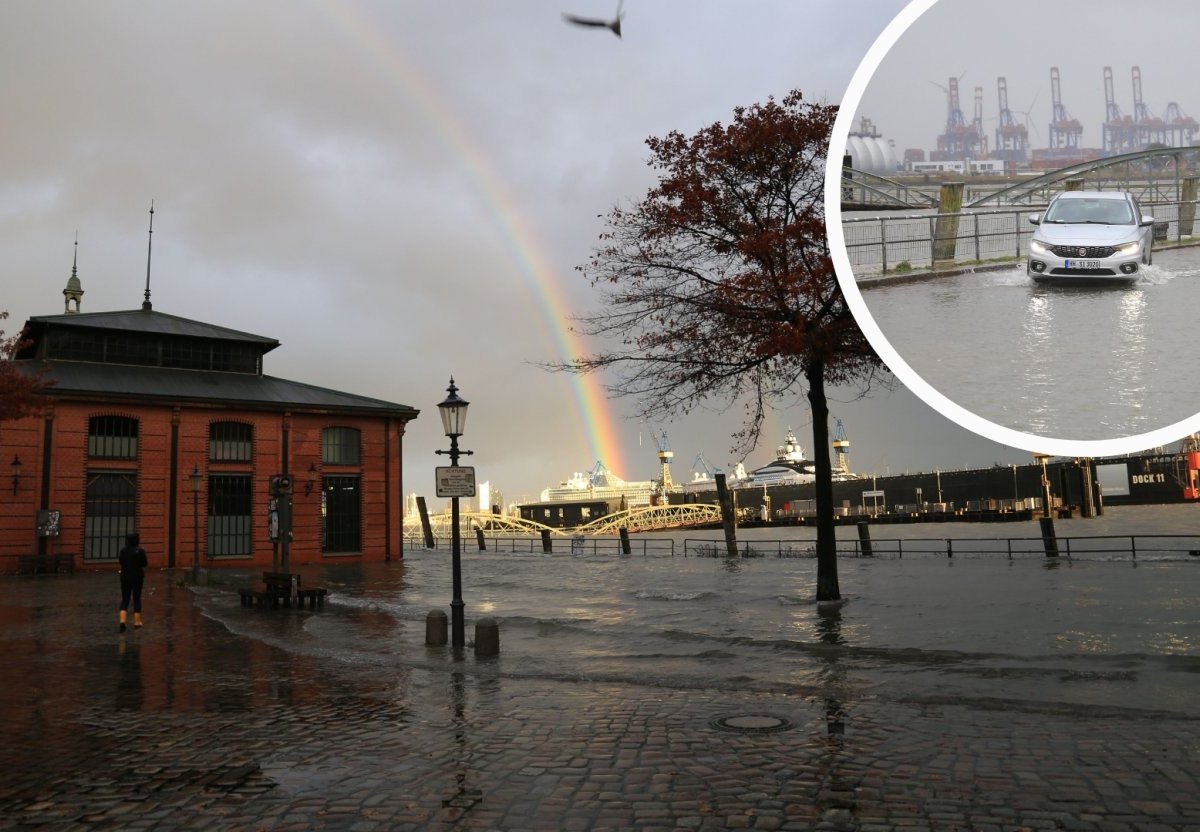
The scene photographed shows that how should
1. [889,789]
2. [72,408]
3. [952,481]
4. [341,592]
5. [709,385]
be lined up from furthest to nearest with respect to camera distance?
[952,481]
[72,408]
[341,592]
[709,385]
[889,789]

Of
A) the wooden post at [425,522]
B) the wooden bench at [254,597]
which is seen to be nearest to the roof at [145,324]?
the wooden post at [425,522]

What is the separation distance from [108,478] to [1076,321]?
3940cm

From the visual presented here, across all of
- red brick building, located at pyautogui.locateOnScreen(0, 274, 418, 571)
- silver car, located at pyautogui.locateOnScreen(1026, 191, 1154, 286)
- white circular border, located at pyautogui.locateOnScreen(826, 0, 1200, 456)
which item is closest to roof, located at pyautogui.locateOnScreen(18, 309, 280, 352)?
red brick building, located at pyautogui.locateOnScreen(0, 274, 418, 571)

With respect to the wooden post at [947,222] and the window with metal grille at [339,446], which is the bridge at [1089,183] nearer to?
the wooden post at [947,222]

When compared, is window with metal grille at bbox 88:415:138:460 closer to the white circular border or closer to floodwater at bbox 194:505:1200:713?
floodwater at bbox 194:505:1200:713

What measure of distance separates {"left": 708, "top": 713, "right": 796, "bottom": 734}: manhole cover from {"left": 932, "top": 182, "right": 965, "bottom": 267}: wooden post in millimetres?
7821

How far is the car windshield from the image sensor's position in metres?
11.8

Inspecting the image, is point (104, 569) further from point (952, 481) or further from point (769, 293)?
point (952, 481)

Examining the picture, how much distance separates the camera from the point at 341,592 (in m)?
25.8

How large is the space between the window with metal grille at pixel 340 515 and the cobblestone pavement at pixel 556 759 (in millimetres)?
33861

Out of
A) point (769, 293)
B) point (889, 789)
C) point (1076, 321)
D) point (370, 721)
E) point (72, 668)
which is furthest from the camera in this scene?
point (769, 293)

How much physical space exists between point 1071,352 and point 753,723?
21.7 feet

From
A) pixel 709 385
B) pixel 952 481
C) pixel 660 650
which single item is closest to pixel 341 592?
pixel 709 385

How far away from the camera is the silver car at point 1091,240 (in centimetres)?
1155
